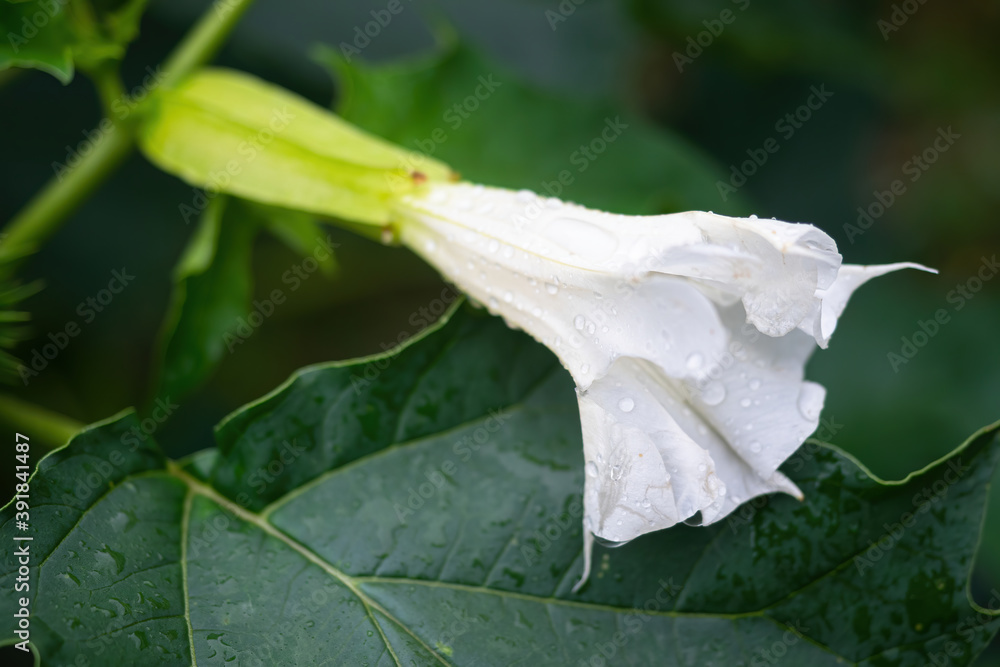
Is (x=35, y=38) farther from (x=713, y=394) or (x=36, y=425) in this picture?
(x=713, y=394)

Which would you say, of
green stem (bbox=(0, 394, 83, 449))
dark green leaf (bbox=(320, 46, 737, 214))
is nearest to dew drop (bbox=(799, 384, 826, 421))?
dark green leaf (bbox=(320, 46, 737, 214))

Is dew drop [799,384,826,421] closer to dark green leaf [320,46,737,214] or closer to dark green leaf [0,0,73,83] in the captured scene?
dark green leaf [320,46,737,214]

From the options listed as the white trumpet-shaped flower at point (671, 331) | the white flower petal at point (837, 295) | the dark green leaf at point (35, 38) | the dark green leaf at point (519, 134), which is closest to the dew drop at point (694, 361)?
the white trumpet-shaped flower at point (671, 331)

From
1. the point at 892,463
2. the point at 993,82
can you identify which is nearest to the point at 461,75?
the point at 892,463

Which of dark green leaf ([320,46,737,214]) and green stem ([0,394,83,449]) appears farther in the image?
dark green leaf ([320,46,737,214])

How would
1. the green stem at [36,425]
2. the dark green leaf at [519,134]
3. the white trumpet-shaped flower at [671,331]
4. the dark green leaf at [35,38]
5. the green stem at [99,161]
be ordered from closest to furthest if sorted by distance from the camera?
the white trumpet-shaped flower at [671,331], the dark green leaf at [35,38], the green stem at [36,425], the green stem at [99,161], the dark green leaf at [519,134]

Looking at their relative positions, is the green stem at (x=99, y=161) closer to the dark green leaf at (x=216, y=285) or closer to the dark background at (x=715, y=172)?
the dark green leaf at (x=216, y=285)
